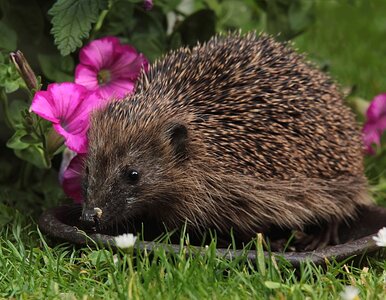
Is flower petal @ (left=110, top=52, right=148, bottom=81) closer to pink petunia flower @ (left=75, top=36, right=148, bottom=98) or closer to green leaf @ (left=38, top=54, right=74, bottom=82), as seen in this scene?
pink petunia flower @ (left=75, top=36, right=148, bottom=98)

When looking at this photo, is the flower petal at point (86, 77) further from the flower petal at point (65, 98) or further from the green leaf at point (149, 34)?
the green leaf at point (149, 34)

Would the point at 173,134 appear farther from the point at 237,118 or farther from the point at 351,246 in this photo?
the point at 351,246

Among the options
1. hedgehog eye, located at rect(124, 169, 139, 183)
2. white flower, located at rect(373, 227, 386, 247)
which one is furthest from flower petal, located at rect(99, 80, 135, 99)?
white flower, located at rect(373, 227, 386, 247)

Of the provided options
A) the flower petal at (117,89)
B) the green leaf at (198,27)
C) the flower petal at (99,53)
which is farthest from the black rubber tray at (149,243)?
the green leaf at (198,27)

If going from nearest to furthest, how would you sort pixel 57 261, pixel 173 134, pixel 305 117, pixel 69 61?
pixel 57 261 < pixel 173 134 < pixel 305 117 < pixel 69 61

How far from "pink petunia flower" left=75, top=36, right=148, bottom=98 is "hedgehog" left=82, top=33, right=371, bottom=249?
0.24m

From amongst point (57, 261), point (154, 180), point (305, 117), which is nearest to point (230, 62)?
point (305, 117)

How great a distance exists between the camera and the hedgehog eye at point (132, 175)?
3.65 metres

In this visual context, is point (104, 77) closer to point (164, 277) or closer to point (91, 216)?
point (91, 216)

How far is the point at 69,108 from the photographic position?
3.99 metres

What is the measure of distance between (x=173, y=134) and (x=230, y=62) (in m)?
0.56

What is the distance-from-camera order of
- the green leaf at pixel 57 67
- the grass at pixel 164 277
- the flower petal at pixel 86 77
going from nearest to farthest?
the grass at pixel 164 277 → the flower petal at pixel 86 77 → the green leaf at pixel 57 67

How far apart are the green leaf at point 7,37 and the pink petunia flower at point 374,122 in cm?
214

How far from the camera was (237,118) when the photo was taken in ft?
12.8
